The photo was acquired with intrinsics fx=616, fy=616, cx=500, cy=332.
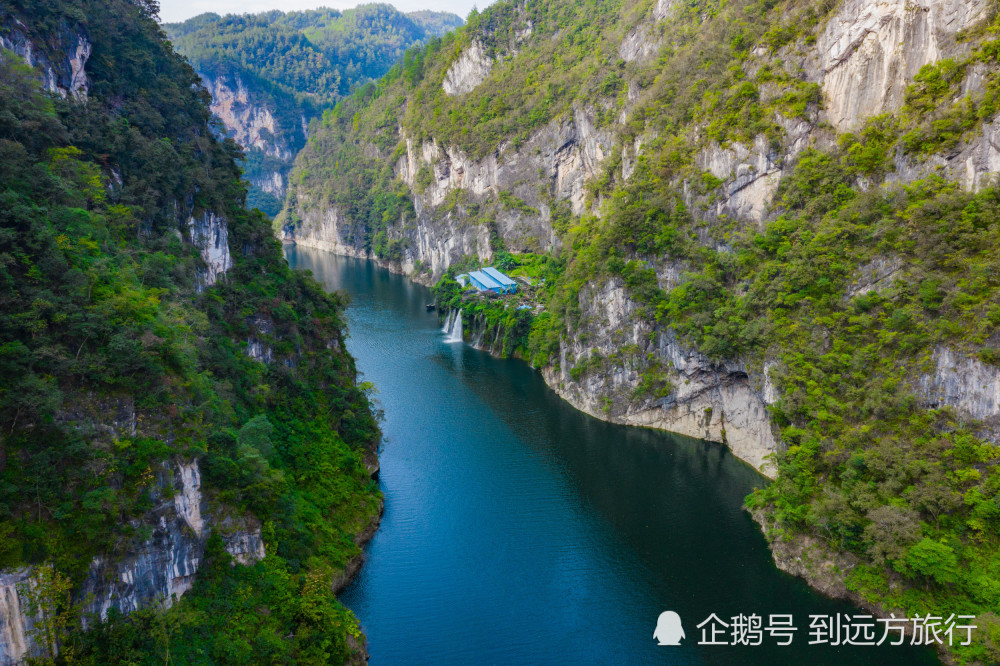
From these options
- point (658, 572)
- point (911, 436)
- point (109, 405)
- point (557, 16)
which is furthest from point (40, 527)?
point (557, 16)

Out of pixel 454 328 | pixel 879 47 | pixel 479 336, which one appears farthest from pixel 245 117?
pixel 879 47

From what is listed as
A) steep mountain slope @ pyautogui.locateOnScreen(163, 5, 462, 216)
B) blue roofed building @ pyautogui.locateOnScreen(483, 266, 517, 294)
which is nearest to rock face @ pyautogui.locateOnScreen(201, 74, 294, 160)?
steep mountain slope @ pyautogui.locateOnScreen(163, 5, 462, 216)

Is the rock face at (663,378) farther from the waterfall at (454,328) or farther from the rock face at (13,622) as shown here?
the rock face at (13,622)

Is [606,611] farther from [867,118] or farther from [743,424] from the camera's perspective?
[867,118]

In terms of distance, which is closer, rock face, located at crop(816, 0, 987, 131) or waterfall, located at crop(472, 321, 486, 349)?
rock face, located at crop(816, 0, 987, 131)

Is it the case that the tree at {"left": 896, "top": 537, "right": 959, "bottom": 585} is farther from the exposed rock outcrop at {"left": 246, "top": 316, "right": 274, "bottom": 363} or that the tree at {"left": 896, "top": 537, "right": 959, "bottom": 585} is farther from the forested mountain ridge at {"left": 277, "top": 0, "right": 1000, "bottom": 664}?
the exposed rock outcrop at {"left": 246, "top": 316, "right": 274, "bottom": 363}

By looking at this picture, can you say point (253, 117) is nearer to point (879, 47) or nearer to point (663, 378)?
point (663, 378)

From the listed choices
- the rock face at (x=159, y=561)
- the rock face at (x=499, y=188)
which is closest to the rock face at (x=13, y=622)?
the rock face at (x=159, y=561)
